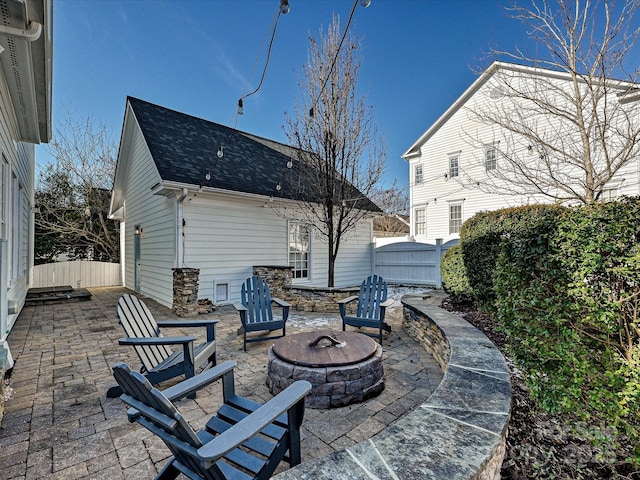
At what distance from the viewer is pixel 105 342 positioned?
184 inches

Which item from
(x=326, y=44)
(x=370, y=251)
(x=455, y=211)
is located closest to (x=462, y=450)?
(x=326, y=44)

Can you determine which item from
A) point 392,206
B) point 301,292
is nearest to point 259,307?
point 301,292

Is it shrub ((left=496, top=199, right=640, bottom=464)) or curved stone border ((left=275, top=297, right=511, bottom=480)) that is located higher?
shrub ((left=496, top=199, right=640, bottom=464))

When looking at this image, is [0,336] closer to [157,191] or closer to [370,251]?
[157,191]

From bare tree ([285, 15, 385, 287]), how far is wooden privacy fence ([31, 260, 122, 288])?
1013cm

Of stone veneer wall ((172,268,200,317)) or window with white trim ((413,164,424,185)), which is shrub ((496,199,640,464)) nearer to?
stone veneer wall ((172,268,200,317))

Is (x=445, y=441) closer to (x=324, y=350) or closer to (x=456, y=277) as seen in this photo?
(x=324, y=350)

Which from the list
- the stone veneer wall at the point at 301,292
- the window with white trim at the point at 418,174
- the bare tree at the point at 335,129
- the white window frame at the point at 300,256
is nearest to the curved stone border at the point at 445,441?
the stone veneer wall at the point at 301,292

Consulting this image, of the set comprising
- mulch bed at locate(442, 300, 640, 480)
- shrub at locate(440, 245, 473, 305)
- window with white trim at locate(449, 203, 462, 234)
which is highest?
window with white trim at locate(449, 203, 462, 234)

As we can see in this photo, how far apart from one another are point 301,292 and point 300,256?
7.36 feet

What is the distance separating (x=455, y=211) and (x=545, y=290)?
12.3m

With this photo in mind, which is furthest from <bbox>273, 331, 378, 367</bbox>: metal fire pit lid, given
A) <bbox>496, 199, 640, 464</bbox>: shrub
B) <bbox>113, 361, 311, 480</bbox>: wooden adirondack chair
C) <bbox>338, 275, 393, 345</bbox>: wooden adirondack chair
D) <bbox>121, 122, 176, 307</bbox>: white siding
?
<bbox>121, 122, 176, 307</bbox>: white siding

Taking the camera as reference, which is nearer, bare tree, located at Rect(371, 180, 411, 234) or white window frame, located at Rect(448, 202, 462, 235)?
white window frame, located at Rect(448, 202, 462, 235)

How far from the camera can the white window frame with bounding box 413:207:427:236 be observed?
47.8 feet
